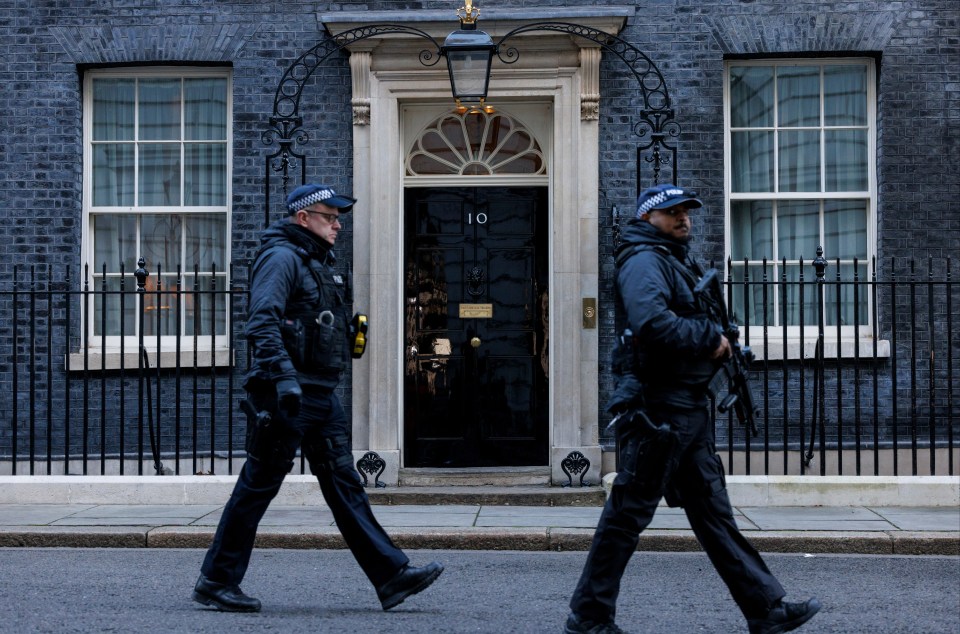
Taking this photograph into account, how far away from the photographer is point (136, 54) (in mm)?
10992

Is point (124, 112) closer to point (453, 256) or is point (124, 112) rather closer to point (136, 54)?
point (136, 54)

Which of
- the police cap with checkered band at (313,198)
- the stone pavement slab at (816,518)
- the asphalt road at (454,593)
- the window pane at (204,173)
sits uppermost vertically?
the window pane at (204,173)

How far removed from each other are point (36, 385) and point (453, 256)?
150 inches

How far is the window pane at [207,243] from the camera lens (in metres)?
11.2

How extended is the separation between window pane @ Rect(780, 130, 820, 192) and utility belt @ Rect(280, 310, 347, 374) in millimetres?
6307

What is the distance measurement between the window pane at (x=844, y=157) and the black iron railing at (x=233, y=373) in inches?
30.3

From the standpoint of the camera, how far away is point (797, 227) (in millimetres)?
11133

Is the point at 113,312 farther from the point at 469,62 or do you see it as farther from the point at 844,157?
the point at 844,157

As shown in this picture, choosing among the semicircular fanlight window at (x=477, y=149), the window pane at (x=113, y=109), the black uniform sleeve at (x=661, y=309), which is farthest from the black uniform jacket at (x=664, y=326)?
the window pane at (x=113, y=109)

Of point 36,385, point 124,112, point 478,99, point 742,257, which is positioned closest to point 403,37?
point 478,99

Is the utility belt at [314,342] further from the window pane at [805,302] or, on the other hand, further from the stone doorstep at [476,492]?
the window pane at [805,302]

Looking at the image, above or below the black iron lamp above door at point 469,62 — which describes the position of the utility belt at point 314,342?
below

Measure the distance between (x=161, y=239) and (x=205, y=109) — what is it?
123 cm

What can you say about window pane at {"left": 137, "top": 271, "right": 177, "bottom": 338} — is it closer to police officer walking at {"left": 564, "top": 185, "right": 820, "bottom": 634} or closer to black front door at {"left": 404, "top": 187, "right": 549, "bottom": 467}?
black front door at {"left": 404, "top": 187, "right": 549, "bottom": 467}
